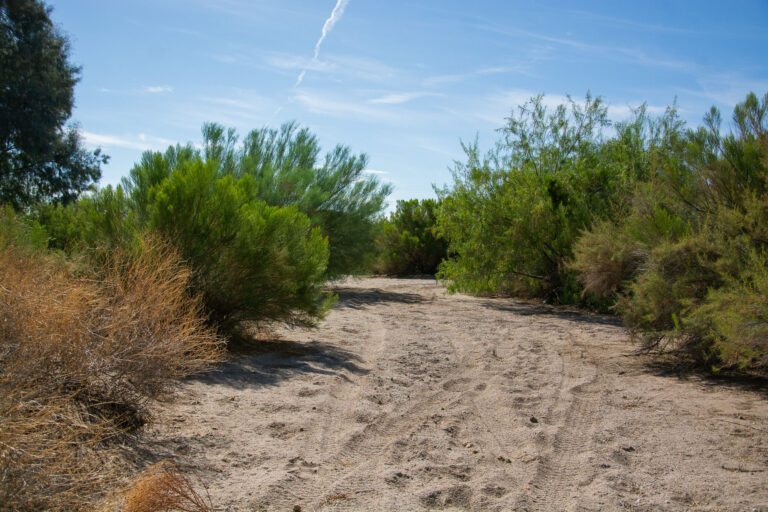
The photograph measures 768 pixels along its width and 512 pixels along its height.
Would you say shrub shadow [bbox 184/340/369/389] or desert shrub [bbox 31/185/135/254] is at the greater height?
desert shrub [bbox 31/185/135/254]

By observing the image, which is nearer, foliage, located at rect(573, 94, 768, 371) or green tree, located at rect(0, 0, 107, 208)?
foliage, located at rect(573, 94, 768, 371)

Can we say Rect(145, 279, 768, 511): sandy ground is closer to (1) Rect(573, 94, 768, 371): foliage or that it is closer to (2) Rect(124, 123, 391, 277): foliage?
(1) Rect(573, 94, 768, 371): foliage

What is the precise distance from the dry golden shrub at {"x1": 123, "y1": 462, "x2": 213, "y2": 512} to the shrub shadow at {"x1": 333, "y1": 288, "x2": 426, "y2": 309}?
10.6 m

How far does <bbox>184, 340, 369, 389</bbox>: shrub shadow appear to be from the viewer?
585 cm

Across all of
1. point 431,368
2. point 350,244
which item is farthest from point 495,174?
point 431,368

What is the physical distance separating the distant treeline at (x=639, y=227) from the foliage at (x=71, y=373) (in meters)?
4.81

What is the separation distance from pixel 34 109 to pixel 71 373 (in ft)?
72.6

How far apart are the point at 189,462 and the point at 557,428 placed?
9.16 feet

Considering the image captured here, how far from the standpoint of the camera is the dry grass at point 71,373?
2.56 metres

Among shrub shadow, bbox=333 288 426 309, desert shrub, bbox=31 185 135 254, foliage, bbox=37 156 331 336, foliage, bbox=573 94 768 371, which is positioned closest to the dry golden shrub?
foliage, bbox=37 156 331 336

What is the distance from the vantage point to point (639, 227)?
6.99m

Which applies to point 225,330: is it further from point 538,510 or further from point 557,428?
point 538,510

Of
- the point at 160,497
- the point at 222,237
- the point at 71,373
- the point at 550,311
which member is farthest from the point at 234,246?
the point at 550,311

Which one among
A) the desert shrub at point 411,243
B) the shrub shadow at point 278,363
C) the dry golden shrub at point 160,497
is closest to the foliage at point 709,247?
the shrub shadow at point 278,363
